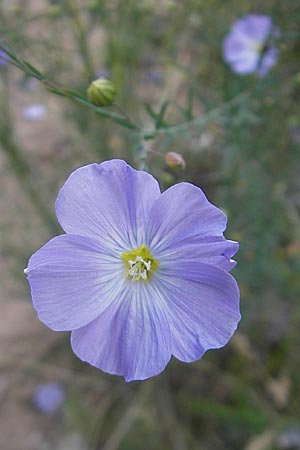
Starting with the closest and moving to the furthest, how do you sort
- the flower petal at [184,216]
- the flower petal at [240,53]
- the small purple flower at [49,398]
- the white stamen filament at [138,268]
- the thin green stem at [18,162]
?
the flower petal at [184,216], the white stamen filament at [138,268], the thin green stem at [18,162], the flower petal at [240,53], the small purple flower at [49,398]

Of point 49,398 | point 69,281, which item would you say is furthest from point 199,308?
point 49,398

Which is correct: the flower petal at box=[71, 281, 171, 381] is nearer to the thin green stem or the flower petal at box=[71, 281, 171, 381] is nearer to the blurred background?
the blurred background

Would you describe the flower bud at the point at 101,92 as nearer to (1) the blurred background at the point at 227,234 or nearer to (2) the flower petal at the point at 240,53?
(1) the blurred background at the point at 227,234

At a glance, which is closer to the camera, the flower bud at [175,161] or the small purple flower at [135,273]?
the small purple flower at [135,273]

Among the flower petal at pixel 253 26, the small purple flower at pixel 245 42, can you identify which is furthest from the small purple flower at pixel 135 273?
the flower petal at pixel 253 26

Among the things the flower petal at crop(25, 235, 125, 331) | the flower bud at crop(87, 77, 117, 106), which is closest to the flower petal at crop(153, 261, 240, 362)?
the flower petal at crop(25, 235, 125, 331)

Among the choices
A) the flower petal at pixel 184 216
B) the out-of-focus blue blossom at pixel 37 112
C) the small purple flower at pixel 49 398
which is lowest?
the small purple flower at pixel 49 398

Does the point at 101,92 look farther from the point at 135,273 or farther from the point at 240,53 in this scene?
the point at 240,53
